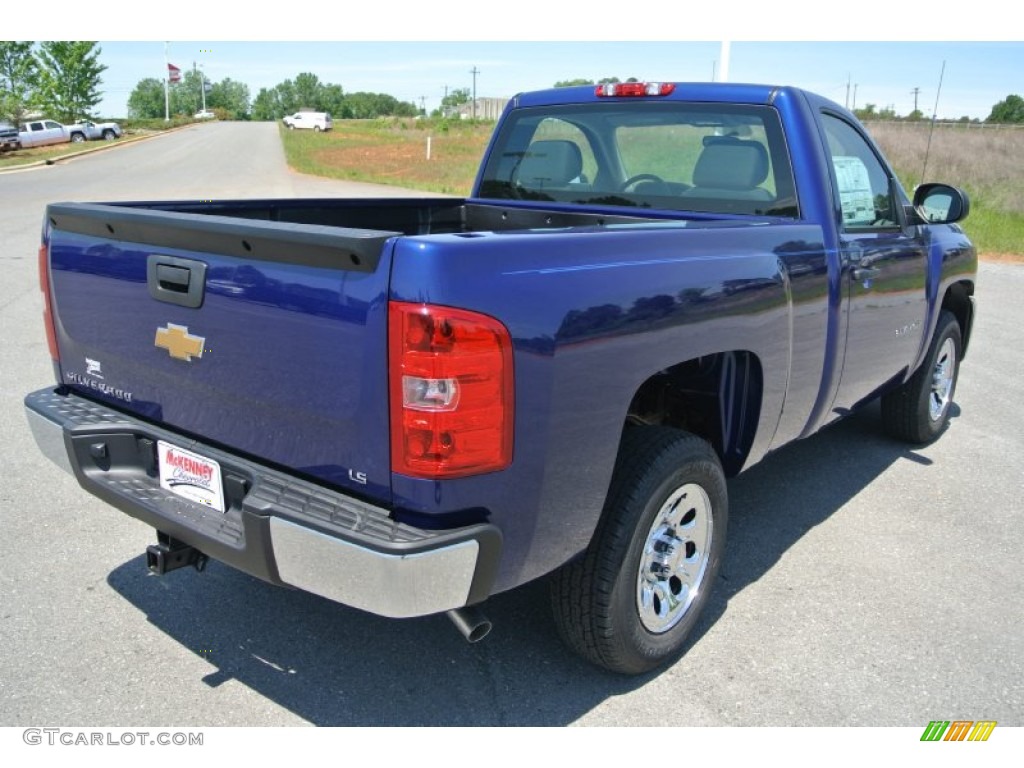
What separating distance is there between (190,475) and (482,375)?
1078 mm

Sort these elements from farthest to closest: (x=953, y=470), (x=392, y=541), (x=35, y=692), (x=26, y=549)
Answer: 1. (x=953, y=470)
2. (x=26, y=549)
3. (x=35, y=692)
4. (x=392, y=541)

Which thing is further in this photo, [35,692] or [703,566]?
[703,566]

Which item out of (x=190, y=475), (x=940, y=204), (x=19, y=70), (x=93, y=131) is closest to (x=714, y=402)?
(x=190, y=475)

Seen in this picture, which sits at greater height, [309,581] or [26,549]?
[309,581]

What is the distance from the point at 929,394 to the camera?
525 cm

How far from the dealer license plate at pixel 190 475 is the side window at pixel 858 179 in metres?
2.79

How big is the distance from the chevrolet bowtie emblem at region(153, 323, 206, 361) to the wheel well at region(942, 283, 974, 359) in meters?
4.47

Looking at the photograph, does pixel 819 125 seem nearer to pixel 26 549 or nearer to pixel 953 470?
pixel 953 470

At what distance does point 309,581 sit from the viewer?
220 centimetres

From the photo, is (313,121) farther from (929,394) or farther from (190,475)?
(190,475)

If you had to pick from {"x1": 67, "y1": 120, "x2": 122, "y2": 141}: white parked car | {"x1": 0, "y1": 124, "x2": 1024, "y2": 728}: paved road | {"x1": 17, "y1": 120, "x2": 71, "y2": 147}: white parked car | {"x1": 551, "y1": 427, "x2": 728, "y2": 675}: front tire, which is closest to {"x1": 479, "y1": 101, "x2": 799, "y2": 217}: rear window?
{"x1": 551, "y1": 427, "x2": 728, "y2": 675}: front tire

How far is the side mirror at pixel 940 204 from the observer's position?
4500 millimetres

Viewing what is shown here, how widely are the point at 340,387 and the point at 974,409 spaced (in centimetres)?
572
